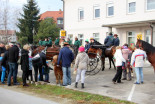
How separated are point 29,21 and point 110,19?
23795mm

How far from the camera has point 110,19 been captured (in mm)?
23719

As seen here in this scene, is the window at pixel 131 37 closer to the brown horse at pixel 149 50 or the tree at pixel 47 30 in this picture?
the brown horse at pixel 149 50

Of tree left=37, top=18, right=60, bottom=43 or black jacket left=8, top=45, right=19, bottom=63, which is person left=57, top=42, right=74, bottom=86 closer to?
black jacket left=8, top=45, right=19, bottom=63

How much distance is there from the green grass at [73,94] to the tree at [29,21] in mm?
34293

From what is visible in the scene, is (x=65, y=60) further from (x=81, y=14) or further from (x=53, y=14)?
(x=53, y=14)

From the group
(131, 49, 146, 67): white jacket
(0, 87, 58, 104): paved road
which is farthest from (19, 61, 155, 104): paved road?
(0, 87, 58, 104): paved road

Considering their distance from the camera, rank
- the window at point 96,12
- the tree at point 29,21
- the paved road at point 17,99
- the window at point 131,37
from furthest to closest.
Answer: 1. the tree at point 29,21
2. the window at point 96,12
3. the window at point 131,37
4. the paved road at point 17,99

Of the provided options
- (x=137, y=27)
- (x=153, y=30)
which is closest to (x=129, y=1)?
(x=137, y=27)

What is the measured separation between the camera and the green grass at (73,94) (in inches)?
244

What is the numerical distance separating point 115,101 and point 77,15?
22867 mm

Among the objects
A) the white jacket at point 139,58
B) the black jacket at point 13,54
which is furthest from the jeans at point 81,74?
the black jacket at point 13,54

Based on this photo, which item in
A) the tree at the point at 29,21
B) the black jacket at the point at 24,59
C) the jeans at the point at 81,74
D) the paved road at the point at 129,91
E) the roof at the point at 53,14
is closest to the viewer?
the paved road at the point at 129,91

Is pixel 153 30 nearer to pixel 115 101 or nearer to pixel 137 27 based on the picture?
pixel 137 27

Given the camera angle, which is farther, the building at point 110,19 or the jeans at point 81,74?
the building at point 110,19
